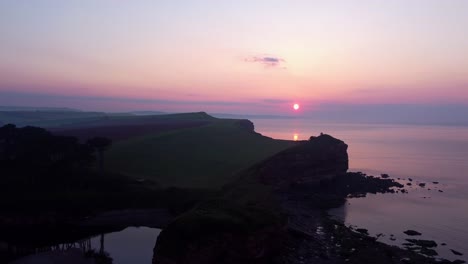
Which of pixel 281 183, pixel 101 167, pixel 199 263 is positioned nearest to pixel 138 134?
pixel 101 167

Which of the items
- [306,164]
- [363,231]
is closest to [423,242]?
[363,231]

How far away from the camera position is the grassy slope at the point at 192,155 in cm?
6228

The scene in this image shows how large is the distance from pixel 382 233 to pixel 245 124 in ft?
286

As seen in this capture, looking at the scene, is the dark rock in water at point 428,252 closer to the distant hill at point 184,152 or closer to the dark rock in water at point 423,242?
the dark rock in water at point 423,242

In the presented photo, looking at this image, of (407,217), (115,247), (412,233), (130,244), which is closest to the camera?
(115,247)

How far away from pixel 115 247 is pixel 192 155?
40227mm

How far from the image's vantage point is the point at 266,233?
101 ft

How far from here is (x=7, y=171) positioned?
166ft

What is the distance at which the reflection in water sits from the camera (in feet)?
113

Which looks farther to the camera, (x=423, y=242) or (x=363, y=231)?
(x=363, y=231)

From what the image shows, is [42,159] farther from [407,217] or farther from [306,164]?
[407,217]

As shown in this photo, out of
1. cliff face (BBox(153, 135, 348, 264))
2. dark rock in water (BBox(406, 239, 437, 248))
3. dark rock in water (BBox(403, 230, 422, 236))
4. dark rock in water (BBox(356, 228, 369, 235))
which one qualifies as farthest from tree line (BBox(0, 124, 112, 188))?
dark rock in water (BBox(406, 239, 437, 248))

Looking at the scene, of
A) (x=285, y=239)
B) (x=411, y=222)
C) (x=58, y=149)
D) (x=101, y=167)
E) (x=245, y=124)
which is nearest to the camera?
(x=285, y=239)

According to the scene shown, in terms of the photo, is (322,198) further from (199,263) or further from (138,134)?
(138,134)
